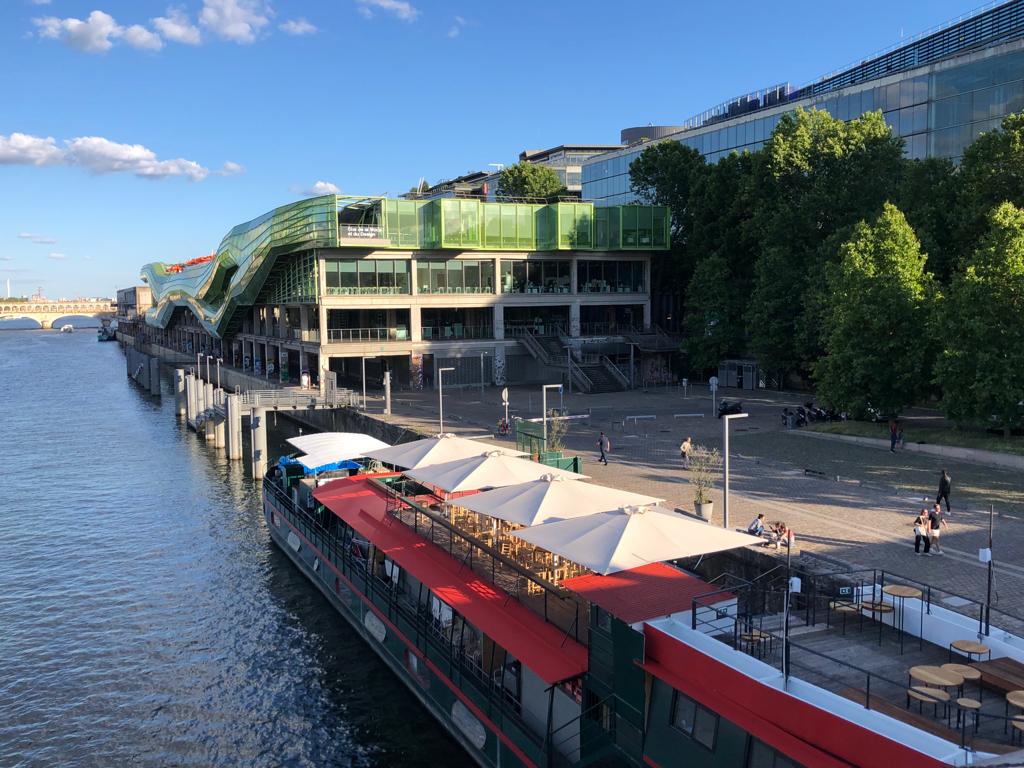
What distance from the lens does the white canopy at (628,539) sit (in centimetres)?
1502

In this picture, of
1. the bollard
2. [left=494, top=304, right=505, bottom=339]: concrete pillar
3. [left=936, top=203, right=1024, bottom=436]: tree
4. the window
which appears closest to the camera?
the window

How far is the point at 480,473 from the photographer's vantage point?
2323 centimetres

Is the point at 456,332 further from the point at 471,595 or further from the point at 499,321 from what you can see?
the point at 471,595

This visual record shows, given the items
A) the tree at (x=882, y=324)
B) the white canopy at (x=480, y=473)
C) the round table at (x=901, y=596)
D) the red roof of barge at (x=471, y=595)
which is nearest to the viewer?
the round table at (x=901, y=596)

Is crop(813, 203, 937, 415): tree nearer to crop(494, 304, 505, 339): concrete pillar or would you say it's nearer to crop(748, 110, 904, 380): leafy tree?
crop(748, 110, 904, 380): leafy tree

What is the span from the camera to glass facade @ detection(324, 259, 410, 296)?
66.6 metres

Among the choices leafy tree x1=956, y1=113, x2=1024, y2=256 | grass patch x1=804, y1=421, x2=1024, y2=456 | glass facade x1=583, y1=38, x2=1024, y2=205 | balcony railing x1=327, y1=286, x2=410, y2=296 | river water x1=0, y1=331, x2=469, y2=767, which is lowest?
river water x1=0, y1=331, x2=469, y2=767

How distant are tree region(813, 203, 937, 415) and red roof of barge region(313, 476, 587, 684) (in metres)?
23.9

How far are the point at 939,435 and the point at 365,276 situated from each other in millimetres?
43785

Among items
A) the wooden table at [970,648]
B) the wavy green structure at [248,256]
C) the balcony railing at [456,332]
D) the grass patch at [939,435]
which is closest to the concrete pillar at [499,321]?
the balcony railing at [456,332]

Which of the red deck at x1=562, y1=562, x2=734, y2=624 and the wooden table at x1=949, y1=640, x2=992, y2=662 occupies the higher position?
the wooden table at x1=949, y1=640, x2=992, y2=662

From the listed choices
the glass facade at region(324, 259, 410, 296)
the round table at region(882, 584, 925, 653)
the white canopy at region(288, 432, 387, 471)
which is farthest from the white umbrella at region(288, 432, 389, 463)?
the glass facade at region(324, 259, 410, 296)

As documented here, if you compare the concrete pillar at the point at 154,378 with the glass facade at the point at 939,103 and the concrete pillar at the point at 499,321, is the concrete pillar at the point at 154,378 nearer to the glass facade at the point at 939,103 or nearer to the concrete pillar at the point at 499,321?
the concrete pillar at the point at 499,321

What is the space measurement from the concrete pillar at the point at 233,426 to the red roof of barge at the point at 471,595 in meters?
25.7
